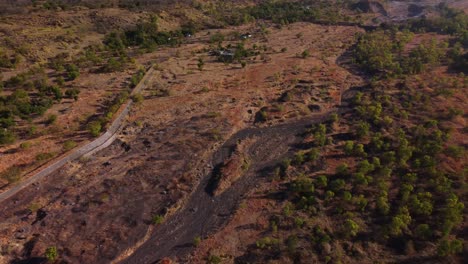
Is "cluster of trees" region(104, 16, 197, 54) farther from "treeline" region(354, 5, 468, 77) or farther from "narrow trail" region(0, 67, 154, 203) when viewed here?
Result: "treeline" region(354, 5, 468, 77)

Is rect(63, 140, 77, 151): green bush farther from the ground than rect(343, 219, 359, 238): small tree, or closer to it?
farther from the ground

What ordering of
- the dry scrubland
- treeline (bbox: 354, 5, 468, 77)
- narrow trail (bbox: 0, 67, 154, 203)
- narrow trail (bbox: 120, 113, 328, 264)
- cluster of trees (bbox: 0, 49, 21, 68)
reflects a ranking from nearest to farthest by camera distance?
the dry scrubland → narrow trail (bbox: 120, 113, 328, 264) → narrow trail (bbox: 0, 67, 154, 203) → cluster of trees (bbox: 0, 49, 21, 68) → treeline (bbox: 354, 5, 468, 77)

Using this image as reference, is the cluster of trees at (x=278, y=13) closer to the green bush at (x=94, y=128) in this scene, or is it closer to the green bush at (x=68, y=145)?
the green bush at (x=94, y=128)

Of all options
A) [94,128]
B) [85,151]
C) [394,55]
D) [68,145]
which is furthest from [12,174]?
[394,55]

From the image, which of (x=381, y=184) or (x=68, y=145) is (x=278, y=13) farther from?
(x=68, y=145)

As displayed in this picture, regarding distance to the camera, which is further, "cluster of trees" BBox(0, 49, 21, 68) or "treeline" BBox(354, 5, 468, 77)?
"treeline" BBox(354, 5, 468, 77)

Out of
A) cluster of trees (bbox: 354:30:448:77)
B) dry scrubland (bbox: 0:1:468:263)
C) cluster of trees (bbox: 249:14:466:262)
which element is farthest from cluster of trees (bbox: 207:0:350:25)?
cluster of trees (bbox: 249:14:466:262)

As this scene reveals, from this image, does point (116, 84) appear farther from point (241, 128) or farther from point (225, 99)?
point (241, 128)

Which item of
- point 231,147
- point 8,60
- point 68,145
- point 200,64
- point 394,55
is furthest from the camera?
point 394,55

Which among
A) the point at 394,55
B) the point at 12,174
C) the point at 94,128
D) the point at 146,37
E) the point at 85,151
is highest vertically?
the point at 146,37

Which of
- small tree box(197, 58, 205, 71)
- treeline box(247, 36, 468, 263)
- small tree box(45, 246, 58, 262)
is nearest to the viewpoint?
small tree box(45, 246, 58, 262)
